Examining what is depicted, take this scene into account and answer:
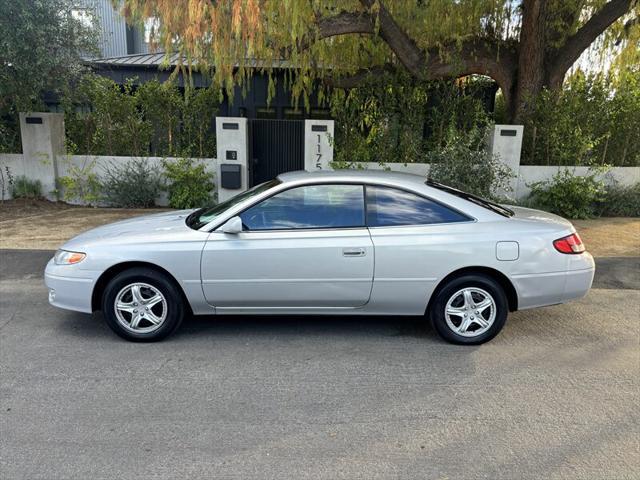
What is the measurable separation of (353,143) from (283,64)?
2.81m

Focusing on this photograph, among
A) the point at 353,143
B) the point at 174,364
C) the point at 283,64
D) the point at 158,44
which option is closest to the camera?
the point at 174,364

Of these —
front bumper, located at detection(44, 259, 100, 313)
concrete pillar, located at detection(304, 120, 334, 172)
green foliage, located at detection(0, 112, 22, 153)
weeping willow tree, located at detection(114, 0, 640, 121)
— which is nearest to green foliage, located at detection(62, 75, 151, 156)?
green foliage, located at detection(0, 112, 22, 153)

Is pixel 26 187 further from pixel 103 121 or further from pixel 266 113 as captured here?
pixel 266 113

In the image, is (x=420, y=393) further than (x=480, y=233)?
No

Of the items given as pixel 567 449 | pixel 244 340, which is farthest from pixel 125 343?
pixel 567 449

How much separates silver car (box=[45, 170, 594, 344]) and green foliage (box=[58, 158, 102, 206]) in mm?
6759

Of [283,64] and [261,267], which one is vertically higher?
[283,64]

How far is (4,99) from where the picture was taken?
9977mm

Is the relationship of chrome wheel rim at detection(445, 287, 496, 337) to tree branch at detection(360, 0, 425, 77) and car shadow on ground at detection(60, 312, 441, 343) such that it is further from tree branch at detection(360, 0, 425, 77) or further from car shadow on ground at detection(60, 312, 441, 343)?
tree branch at detection(360, 0, 425, 77)

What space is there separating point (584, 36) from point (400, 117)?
382 centimetres

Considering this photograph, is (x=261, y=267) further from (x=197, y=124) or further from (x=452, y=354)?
(x=197, y=124)

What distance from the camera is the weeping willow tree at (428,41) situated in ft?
27.1

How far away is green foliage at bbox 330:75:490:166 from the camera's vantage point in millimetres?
10703

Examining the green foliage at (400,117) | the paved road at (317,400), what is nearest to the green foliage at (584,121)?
the green foliage at (400,117)
